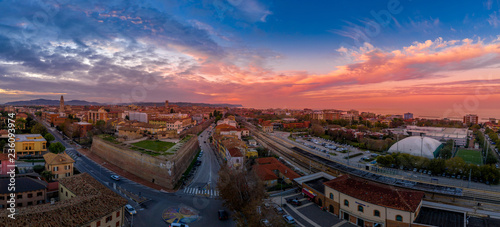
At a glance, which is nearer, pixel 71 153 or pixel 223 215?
pixel 223 215

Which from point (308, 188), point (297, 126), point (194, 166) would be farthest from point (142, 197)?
point (297, 126)

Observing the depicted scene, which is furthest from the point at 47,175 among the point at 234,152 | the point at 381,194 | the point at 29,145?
the point at 381,194

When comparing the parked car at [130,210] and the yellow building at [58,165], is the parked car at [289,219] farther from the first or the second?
the yellow building at [58,165]

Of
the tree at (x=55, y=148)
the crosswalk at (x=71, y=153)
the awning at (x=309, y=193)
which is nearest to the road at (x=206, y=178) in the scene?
the awning at (x=309, y=193)

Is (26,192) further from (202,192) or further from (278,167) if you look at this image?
(278,167)

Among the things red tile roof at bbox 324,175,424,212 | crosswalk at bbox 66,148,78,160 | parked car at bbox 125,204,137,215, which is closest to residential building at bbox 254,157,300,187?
red tile roof at bbox 324,175,424,212

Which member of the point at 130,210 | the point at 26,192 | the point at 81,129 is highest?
the point at 81,129

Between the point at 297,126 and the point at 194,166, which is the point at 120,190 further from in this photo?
the point at 297,126
